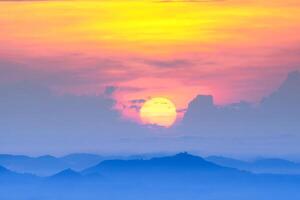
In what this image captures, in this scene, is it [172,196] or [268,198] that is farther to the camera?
[172,196]

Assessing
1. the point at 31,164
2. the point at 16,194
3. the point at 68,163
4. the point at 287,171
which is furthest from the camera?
the point at 16,194

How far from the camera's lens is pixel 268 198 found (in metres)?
172

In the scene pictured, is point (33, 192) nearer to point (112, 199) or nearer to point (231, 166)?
point (112, 199)

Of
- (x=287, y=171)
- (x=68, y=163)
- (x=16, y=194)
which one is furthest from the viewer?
(x=16, y=194)

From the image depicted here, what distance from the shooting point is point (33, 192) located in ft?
638

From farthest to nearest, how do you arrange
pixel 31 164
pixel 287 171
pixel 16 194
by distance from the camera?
pixel 16 194 < pixel 287 171 < pixel 31 164

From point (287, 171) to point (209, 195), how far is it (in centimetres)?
2185

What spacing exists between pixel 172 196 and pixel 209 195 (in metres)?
15.8

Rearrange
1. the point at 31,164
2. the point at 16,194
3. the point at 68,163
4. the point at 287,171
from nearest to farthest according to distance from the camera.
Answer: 1. the point at 31,164
2. the point at 287,171
3. the point at 68,163
4. the point at 16,194

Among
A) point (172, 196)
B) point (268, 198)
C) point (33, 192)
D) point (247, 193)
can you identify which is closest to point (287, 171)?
point (268, 198)

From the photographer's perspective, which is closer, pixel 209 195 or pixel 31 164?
pixel 31 164

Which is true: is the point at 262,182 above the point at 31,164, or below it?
above

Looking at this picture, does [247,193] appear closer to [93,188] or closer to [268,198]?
[268,198]

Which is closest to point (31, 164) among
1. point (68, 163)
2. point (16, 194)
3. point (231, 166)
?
point (68, 163)
